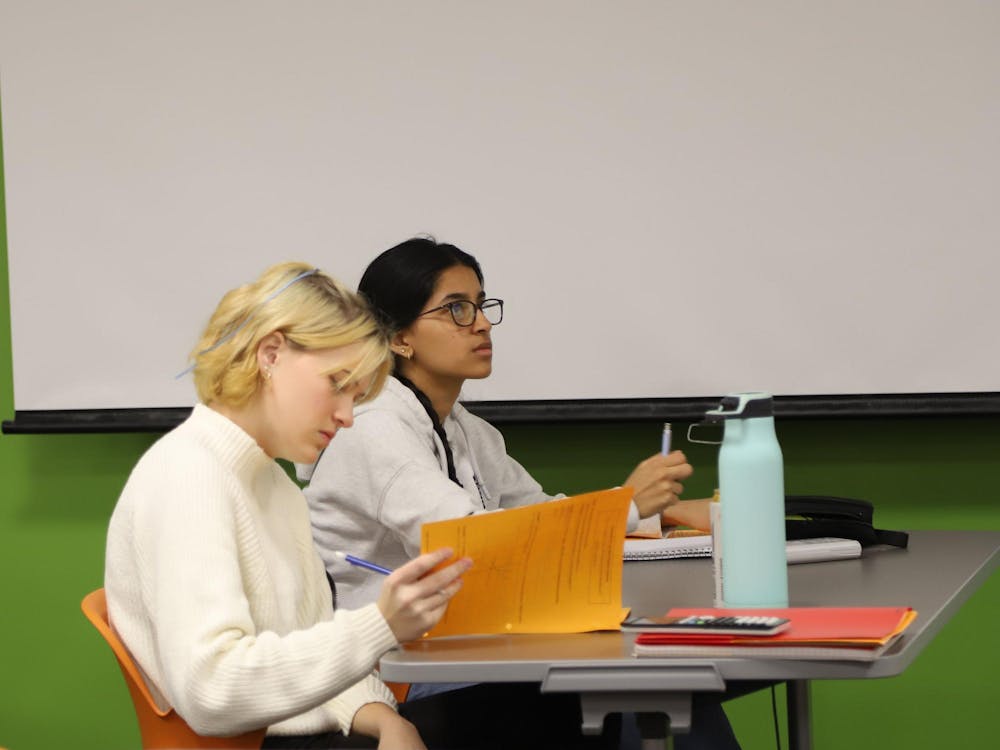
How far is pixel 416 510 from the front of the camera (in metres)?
1.79

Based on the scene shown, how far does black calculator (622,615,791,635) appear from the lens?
1.14 meters

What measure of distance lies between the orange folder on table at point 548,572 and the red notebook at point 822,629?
84 millimetres

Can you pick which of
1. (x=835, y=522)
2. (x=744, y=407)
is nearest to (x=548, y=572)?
(x=744, y=407)

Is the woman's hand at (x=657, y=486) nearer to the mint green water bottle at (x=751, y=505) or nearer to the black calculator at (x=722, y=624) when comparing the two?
the mint green water bottle at (x=751, y=505)

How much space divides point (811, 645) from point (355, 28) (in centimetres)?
207

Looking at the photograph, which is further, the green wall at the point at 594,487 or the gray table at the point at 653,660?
the green wall at the point at 594,487

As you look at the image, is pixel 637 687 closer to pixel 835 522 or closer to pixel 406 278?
pixel 835 522

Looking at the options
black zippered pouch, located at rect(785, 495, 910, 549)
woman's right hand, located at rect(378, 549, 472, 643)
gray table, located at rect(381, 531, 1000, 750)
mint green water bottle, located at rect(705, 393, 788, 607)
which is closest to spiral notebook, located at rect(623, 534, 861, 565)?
black zippered pouch, located at rect(785, 495, 910, 549)

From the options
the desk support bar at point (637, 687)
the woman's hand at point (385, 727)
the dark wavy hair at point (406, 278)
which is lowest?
the woman's hand at point (385, 727)

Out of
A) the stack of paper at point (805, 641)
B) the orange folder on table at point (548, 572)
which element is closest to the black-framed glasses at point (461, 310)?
the orange folder on table at point (548, 572)

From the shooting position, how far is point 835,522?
1.91m

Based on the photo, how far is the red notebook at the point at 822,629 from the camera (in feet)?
3.67

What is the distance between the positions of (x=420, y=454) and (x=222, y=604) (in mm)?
655

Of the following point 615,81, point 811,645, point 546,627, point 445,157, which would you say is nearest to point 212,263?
point 445,157
